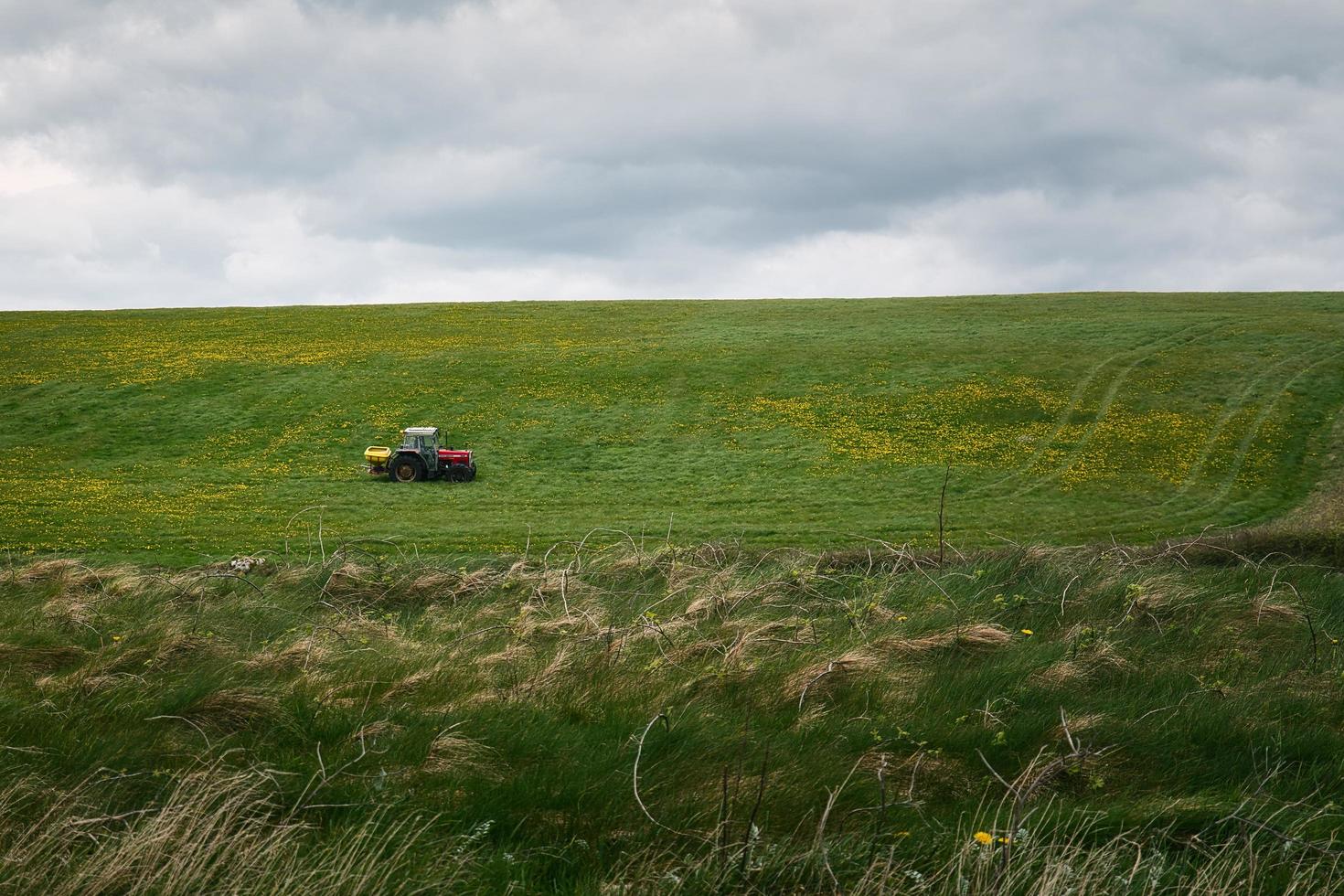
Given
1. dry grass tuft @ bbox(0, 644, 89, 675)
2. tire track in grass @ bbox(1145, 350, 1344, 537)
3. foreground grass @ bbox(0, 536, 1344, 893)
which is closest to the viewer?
foreground grass @ bbox(0, 536, 1344, 893)

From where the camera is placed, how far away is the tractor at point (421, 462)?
30.7 m

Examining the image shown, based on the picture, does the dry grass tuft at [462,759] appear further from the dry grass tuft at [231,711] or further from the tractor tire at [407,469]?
the tractor tire at [407,469]

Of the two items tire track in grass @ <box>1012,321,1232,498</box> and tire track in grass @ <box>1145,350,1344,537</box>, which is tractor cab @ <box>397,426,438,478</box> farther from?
tire track in grass @ <box>1145,350,1344,537</box>

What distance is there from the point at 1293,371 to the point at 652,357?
32.7 meters

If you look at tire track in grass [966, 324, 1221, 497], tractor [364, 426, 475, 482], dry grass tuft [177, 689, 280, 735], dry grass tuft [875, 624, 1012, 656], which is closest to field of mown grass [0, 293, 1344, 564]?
tire track in grass [966, 324, 1221, 497]

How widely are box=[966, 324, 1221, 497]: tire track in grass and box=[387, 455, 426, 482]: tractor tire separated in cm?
1865

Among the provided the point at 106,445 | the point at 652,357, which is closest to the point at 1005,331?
the point at 652,357

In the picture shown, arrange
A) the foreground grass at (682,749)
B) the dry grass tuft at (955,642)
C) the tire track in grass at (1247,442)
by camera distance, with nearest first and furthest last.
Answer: the foreground grass at (682,749) → the dry grass tuft at (955,642) → the tire track in grass at (1247,442)

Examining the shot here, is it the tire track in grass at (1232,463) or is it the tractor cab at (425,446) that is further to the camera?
the tractor cab at (425,446)

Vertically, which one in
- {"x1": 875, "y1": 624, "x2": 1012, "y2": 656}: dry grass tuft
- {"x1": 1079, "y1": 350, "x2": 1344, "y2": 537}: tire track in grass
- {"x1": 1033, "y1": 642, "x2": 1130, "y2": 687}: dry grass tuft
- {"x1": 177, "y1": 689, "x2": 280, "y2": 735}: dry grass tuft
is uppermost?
{"x1": 177, "y1": 689, "x2": 280, "y2": 735}: dry grass tuft

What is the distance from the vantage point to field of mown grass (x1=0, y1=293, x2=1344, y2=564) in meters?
26.1

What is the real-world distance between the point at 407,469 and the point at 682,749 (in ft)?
89.4

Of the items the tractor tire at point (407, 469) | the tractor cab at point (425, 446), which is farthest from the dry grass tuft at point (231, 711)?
the tractor tire at point (407, 469)

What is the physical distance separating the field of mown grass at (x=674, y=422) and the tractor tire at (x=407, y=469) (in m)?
1.09
